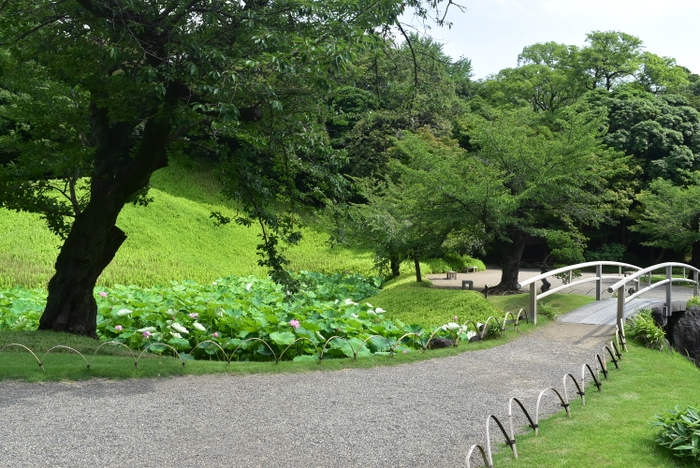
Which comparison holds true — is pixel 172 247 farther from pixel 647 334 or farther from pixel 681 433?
pixel 681 433

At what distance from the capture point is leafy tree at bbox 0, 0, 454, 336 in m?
6.38

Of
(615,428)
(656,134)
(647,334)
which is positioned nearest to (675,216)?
(656,134)

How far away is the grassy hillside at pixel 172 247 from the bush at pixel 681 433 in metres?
14.7

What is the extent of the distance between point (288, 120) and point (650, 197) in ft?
67.7

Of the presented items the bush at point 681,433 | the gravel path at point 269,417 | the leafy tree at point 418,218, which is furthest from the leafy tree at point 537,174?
the bush at point 681,433

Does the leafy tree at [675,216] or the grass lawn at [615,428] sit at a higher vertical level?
the leafy tree at [675,216]

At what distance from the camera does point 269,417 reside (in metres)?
5.29

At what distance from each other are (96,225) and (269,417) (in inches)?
185

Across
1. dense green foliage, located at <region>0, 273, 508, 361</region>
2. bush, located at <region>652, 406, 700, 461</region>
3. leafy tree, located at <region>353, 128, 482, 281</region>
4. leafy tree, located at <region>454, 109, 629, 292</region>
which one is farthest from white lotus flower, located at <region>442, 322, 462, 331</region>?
leafy tree, located at <region>454, 109, 629, 292</region>

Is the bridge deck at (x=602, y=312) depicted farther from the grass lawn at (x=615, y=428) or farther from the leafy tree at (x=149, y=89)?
the leafy tree at (x=149, y=89)

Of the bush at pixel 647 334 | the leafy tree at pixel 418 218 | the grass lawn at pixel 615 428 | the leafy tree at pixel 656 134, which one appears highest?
the leafy tree at pixel 656 134

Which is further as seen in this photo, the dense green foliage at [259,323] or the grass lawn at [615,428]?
the dense green foliage at [259,323]

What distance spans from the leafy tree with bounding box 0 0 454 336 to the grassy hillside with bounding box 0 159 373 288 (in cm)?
757

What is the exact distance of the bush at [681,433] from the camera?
4.25 metres
